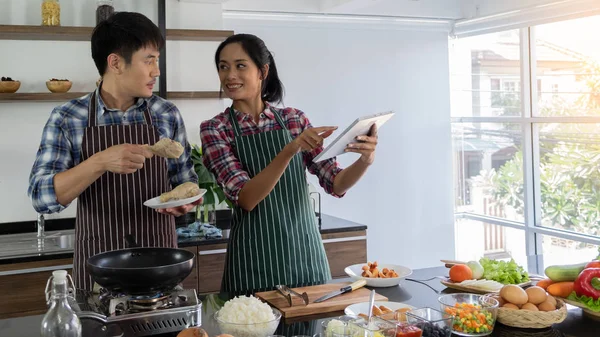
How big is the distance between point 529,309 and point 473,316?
212mm

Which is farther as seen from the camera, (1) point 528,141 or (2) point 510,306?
(1) point 528,141

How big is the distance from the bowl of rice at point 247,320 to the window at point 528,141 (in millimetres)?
3230

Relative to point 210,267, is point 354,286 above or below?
above

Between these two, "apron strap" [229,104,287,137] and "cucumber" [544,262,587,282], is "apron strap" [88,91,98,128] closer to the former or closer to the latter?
"apron strap" [229,104,287,137]

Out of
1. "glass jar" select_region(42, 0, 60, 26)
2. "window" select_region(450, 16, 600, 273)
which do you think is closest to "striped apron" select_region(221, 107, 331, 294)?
"glass jar" select_region(42, 0, 60, 26)

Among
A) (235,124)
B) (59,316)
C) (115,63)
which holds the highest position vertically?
(115,63)

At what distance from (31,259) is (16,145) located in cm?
101

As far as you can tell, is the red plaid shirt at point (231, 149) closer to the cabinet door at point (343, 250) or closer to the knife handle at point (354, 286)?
the knife handle at point (354, 286)

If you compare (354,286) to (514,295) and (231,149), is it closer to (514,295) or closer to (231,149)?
(514,295)

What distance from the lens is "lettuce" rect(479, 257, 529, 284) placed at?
91.0 inches

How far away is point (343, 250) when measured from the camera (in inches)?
163

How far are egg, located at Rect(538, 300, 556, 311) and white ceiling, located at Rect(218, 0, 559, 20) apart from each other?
326 cm

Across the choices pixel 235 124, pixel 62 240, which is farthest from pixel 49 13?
pixel 235 124

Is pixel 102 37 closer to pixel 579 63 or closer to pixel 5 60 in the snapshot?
pixel 5 60
